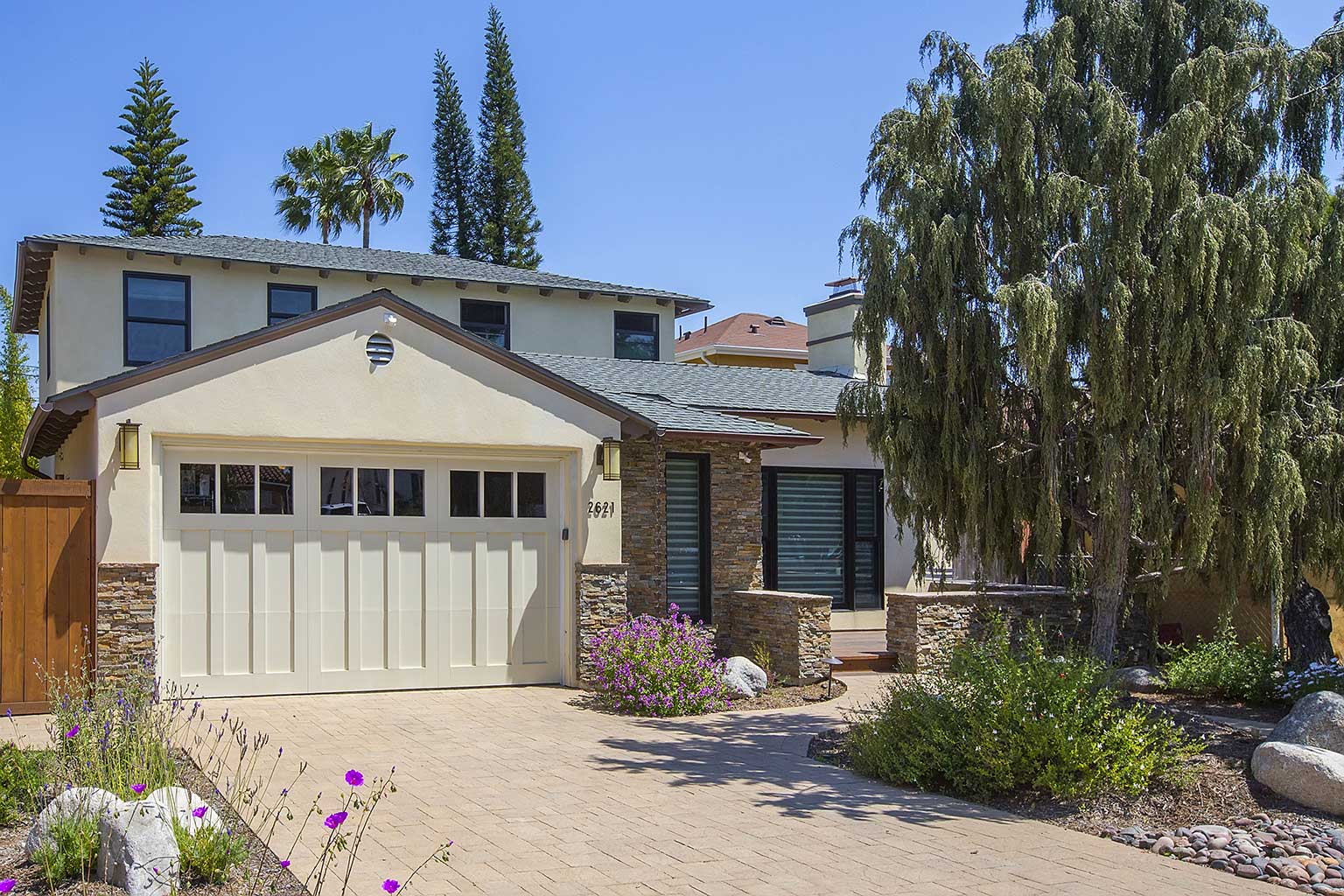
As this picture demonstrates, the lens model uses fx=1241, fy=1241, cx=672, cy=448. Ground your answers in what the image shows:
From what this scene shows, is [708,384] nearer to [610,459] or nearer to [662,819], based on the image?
[610,459]

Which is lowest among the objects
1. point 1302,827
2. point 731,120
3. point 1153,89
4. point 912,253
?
point 1302,827

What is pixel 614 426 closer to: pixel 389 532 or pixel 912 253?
pixel 389 532

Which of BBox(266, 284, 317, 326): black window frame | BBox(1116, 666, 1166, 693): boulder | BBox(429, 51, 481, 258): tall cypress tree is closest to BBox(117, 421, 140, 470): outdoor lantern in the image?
BBox(266, 284, 317, 326): black window frame

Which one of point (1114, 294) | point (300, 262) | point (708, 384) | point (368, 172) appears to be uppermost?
point (368, 172)

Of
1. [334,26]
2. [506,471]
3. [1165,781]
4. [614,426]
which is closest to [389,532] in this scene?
[506,471]

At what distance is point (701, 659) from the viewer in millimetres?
12188

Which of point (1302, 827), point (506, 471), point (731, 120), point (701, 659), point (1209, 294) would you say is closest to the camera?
point (1302, 827)

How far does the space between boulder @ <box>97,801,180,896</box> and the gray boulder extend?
7576mm

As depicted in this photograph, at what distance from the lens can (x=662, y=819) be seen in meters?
7.75

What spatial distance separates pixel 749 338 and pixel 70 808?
3351 centimetres

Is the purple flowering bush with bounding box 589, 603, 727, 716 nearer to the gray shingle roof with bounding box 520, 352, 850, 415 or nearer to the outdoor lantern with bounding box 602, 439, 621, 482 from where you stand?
the outdoor lantern with bounding box 602, 439, 621, 482

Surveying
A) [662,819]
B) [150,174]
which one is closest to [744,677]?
[662,819]

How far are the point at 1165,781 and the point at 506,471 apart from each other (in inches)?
288

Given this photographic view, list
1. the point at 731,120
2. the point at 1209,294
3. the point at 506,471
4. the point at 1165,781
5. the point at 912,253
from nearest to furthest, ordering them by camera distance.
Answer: the point at 1165,781
the point at 1209,294
the point at 912,253
the point at 506,471
the point at 731,120
